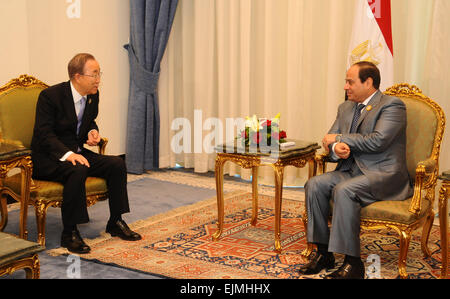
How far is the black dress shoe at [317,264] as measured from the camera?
3457 mm

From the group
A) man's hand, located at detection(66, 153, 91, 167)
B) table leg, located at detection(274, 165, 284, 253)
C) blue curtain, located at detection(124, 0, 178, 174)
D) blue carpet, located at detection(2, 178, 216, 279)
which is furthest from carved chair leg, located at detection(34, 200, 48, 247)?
blue curtain, located at detection(124, 0, 178, 174)

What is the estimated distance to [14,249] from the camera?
2.46 metres

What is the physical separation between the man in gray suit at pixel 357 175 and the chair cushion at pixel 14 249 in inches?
67.8

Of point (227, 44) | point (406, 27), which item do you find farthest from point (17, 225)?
point (406, 27)

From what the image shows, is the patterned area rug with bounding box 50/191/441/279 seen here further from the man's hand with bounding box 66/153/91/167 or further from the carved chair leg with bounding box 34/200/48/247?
the man's hand with bounding box 66/153/91/167

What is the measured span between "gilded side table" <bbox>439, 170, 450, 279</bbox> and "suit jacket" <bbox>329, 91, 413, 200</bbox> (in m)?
0.28

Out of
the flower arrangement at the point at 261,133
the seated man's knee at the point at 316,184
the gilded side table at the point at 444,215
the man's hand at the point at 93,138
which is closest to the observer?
the gilded side table at the point at 444,215

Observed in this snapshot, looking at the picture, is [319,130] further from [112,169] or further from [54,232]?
[54,232]

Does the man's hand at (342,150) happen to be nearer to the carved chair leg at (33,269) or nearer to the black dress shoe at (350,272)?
the black dress shoe at (350,272)

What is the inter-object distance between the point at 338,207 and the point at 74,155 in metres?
1.93

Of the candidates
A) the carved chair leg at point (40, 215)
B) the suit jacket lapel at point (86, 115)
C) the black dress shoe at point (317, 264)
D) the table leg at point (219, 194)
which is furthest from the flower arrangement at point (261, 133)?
the carved chair leg at point (40, 215)

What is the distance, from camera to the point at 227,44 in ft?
20.8
